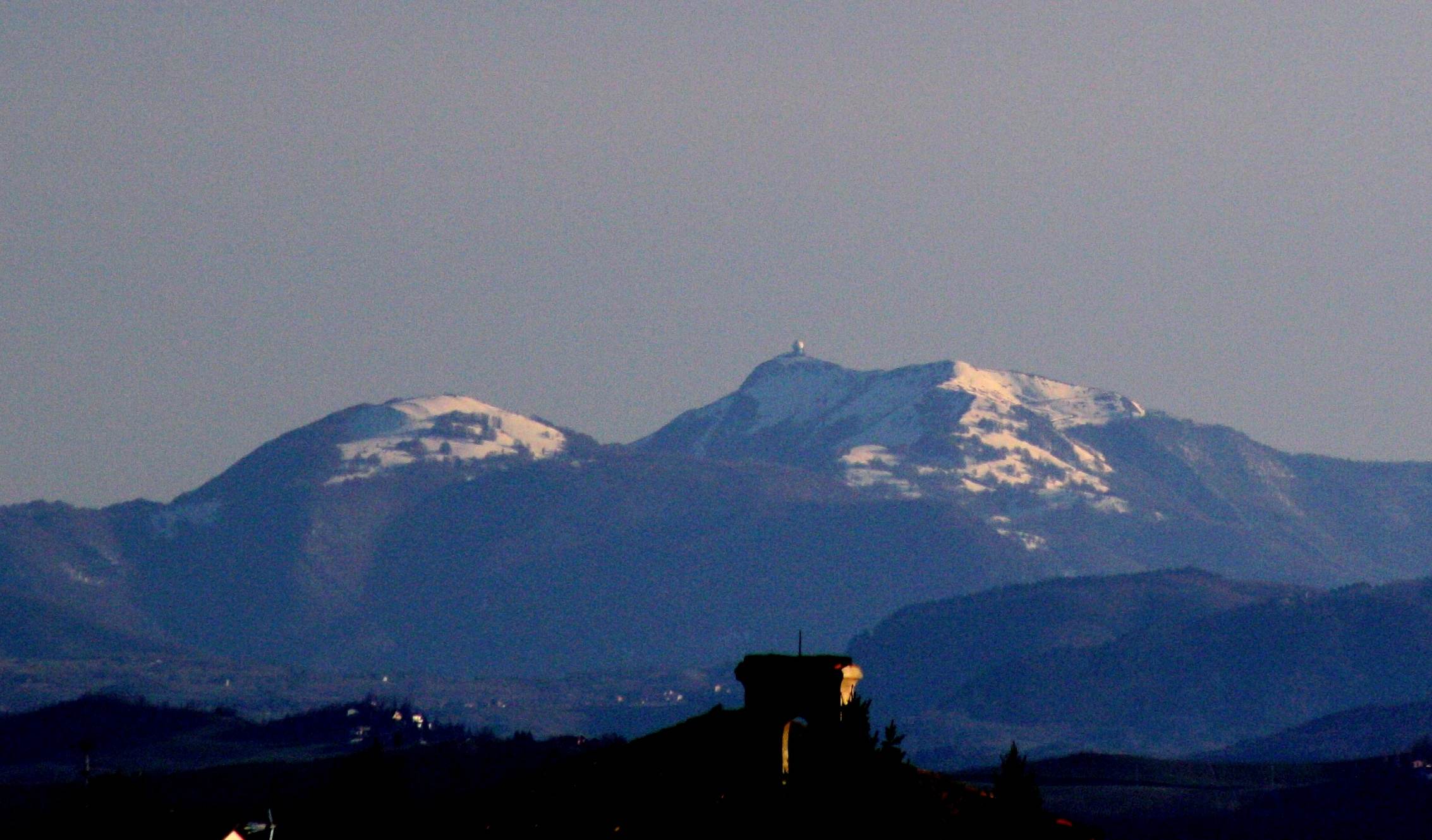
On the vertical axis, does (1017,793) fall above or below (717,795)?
below

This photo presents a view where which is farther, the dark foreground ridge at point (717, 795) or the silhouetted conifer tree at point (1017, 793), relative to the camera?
the silhouetted conifer tree at point (1017, 793)

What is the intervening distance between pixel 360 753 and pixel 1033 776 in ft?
56.4

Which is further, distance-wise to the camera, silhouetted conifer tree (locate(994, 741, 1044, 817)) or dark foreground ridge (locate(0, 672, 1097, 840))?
silhouetted conifer tree (locate(994, 741, 1044, 817))

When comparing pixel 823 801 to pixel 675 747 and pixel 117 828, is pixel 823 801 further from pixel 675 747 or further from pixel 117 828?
pixel 117 828

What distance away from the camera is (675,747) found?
68.1m

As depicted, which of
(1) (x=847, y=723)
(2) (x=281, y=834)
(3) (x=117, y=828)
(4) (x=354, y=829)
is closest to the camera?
(1) (x=847, y=723)

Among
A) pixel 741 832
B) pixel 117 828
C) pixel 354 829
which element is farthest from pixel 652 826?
pixel 117 828

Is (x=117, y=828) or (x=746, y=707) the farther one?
(x=117, y=828)

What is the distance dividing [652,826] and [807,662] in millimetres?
5045

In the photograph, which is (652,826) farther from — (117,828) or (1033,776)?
(117,828)

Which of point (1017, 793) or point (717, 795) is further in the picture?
point (717, 795)

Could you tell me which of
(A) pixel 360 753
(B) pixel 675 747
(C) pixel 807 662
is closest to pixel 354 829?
(A) pixel 360 753

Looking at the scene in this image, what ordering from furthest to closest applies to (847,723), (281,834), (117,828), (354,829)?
Result: 1. (281,834)
2. (117,828)
3. (354,829)
4. (847,723)

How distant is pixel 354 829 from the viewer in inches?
2662
